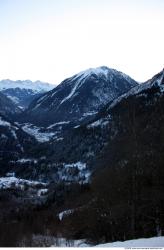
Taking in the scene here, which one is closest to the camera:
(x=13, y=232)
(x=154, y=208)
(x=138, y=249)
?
(x=138, y=249)

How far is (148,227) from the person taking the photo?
181ft

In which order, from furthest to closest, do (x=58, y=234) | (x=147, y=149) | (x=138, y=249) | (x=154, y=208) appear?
(x=58, y=234) → (x=147, y=149) → (x=154, y=208) → (x=138, y=249)

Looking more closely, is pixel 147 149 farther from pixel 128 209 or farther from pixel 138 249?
pixel 138 249

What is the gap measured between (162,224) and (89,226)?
16.0 metres

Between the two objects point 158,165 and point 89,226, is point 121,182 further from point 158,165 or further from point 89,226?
point 89,226

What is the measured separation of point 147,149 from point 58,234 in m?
40.9

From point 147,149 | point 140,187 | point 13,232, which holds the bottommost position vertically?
point 13,232

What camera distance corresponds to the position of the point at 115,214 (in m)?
52.3

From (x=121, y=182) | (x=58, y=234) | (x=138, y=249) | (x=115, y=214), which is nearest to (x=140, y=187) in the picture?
(x=121, y=182)

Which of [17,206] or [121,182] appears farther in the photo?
[17,206]

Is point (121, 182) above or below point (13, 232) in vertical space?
Result: above

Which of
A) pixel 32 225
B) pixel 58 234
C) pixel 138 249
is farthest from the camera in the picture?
pixel 32 225

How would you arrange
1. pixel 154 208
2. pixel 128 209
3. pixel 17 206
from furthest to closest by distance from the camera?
pixel 17 206
pixel 154 208
pixel 128 209

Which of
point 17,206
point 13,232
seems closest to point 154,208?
point 13,232
